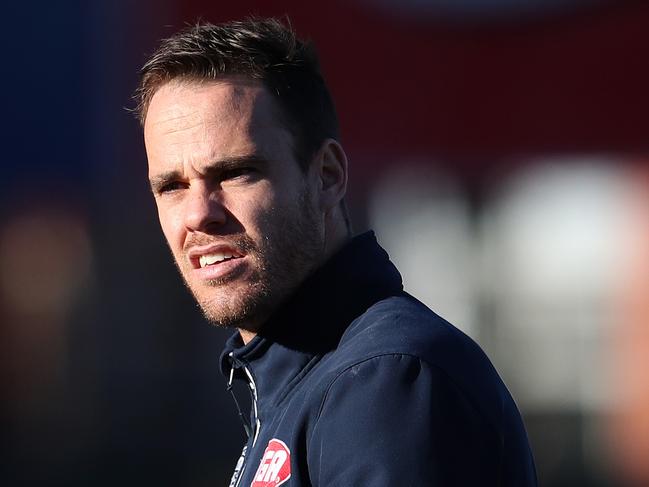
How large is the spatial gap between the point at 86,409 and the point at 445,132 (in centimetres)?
233

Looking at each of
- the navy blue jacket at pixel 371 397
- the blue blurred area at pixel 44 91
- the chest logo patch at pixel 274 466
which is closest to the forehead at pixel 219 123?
the navy blue jacket at pixel 371 397

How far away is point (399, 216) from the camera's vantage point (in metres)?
5.84

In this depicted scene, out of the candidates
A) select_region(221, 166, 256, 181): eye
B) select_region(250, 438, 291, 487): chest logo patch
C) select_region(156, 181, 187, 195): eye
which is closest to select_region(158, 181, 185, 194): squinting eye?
select_region(156, 181, 187, 195): eye

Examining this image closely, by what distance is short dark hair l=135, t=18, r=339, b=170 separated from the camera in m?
1.78

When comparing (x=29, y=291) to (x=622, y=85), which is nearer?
(x=622, y=85)

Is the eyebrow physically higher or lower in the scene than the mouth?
higher

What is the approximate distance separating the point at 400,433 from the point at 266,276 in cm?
48

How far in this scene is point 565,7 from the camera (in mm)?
5480

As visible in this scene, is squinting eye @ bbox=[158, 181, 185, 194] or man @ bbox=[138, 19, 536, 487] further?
squinting eye @ bbox=[158, 181, 185, 194]

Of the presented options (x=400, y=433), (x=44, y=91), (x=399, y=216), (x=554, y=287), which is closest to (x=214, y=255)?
(x=400, y=433)

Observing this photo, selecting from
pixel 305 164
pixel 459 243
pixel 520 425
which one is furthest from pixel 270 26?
pixel 459 243

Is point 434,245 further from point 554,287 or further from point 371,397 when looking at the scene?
point 371,397

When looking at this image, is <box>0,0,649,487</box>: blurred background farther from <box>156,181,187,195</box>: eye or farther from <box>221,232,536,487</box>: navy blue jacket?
<box>221,232,536,487</box>: navy blue jacket

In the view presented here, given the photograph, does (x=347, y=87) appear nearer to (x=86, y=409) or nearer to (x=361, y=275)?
(x=86, y=409)
